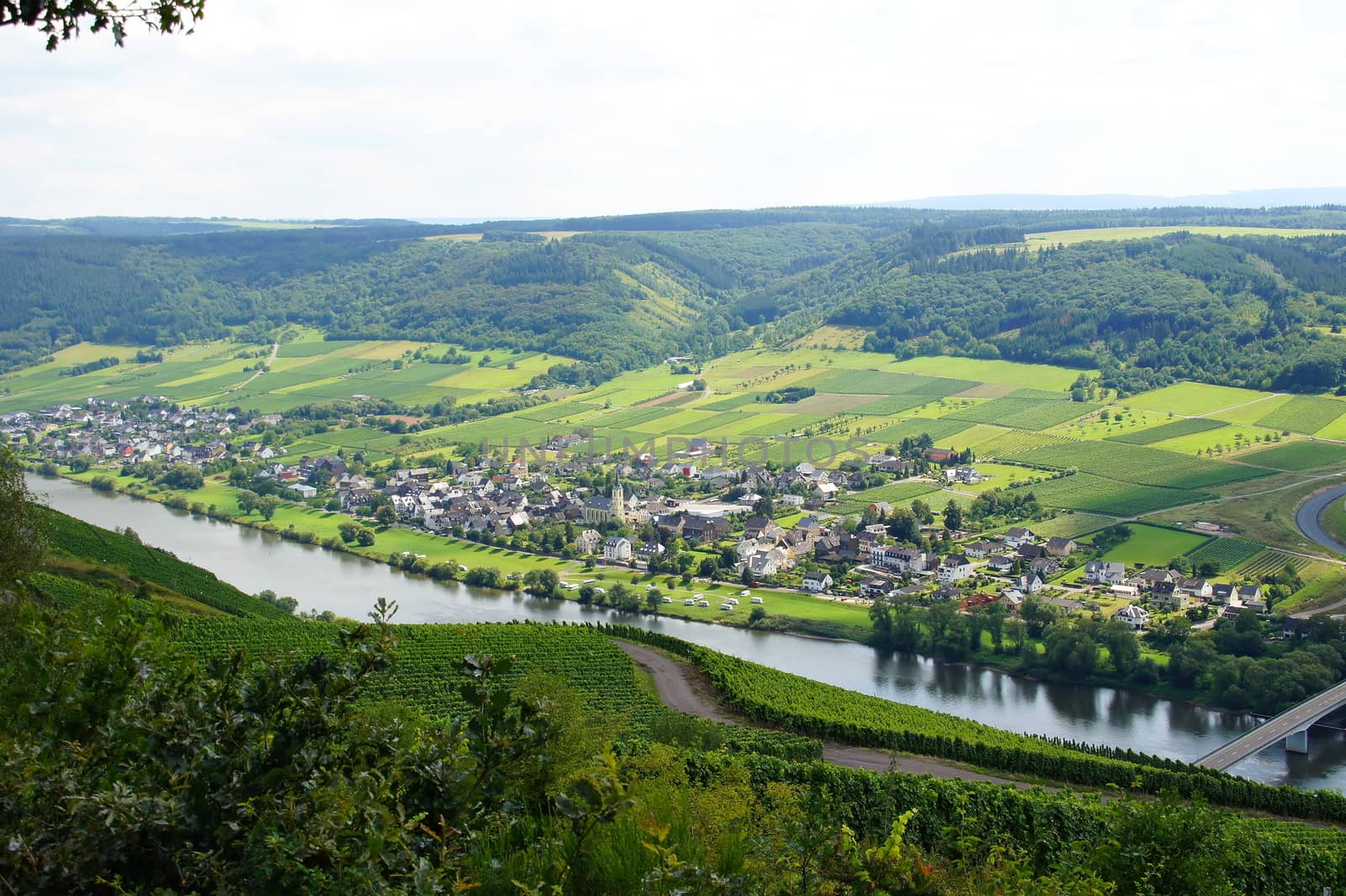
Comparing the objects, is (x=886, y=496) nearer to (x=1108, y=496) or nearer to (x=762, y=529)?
(x=762, y=529)

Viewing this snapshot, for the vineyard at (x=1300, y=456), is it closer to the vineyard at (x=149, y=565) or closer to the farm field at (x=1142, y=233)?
the vineyard at (x=149, y=565)

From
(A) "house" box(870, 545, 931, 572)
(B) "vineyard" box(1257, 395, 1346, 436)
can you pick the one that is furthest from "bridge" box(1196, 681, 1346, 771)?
(B) "vineyard" box(1257, 395, 1346, 436)

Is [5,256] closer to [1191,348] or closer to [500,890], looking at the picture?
[1191,348]

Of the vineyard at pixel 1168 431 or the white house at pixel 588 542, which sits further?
the vineyard at pixel 1168 431

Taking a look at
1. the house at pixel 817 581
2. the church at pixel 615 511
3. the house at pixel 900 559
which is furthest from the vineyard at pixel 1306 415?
the church at pixel 615 511

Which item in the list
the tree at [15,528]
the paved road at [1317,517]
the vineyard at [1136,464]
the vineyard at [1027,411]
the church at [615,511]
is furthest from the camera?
the vineyard at [1027,411]

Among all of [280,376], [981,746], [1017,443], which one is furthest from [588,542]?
[280,376]

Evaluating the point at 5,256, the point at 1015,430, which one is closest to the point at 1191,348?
the point at 1015,430
